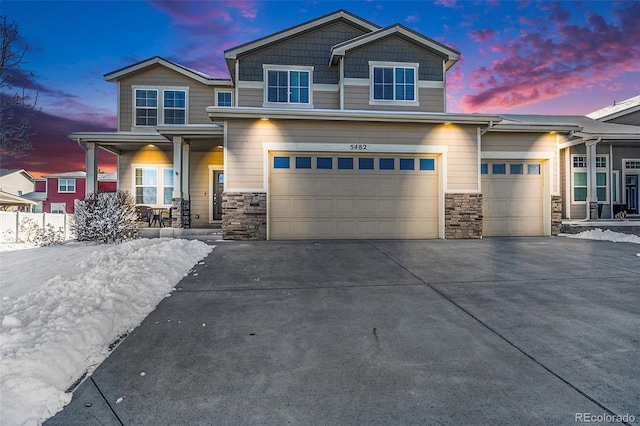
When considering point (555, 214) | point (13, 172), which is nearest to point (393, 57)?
point (555, 214)

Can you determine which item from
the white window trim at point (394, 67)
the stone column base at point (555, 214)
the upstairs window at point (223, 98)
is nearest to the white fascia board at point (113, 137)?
the upstairs window at point (223, 98)

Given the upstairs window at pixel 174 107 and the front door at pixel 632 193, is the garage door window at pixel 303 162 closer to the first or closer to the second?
the upstairs window at pixel 174 107

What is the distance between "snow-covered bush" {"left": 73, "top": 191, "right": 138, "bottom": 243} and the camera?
902cm

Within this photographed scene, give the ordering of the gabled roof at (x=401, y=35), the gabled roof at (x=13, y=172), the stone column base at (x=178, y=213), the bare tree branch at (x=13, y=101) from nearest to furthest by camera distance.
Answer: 1. the bare tree branch at (x=13, y=101)
2. the stone column base at (x=178, y=213)
3. the gabled roof at (x=401, y=35)
4. the gabled roof at (x=13, y=172)

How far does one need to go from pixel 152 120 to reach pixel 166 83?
181 centimetres

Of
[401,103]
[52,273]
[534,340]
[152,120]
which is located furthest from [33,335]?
[152,120]

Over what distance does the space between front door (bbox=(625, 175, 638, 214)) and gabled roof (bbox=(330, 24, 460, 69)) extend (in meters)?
11.4

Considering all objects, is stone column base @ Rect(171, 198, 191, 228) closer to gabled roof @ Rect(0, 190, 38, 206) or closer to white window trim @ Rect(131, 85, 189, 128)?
white window trim @ Rect(131, 85, 189, 128)

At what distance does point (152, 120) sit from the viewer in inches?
571

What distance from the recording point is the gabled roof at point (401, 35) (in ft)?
40.0

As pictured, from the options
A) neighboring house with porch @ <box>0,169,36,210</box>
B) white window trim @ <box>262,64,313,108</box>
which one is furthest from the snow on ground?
neighboring house with porch @ <box>0,169,36,210</box>

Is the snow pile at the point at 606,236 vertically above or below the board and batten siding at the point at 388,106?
below

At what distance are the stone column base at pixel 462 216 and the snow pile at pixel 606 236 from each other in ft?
12.0

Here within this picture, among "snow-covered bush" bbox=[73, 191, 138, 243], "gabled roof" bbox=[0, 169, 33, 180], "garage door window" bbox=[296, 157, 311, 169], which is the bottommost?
"snow-covered bush" bbox=[73, 191, 138, 243]
